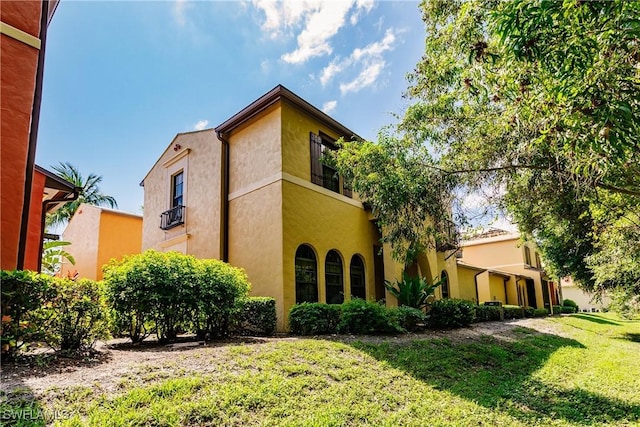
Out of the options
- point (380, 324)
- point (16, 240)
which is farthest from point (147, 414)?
point (380, 324)

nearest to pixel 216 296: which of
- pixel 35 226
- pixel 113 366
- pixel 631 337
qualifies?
pixel 113 366

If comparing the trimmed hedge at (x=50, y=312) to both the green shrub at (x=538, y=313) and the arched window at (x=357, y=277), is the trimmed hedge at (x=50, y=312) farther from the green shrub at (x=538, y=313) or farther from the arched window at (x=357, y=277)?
the green shrub at (x=538, y=313)

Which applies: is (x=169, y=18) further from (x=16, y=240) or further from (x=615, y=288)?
(x=615, y=288)

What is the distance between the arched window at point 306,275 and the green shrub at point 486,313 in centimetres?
823

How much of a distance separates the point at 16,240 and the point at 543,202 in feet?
38.0

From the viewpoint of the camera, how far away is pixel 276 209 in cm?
1123

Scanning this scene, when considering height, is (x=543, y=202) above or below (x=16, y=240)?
above

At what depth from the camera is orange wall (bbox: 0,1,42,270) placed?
6457 millimetres

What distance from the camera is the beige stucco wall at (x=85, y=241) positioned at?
17609mm

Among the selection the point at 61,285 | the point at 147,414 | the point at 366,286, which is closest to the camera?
the point at 147,414

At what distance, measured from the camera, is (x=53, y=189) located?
38.3ft

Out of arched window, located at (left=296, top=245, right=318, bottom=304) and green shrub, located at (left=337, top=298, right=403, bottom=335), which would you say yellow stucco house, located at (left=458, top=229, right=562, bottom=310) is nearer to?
arched window, located at (left=296, top=245, right=318, bottom=304)

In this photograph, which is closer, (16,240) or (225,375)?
(225,375)

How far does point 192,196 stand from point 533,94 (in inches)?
485
